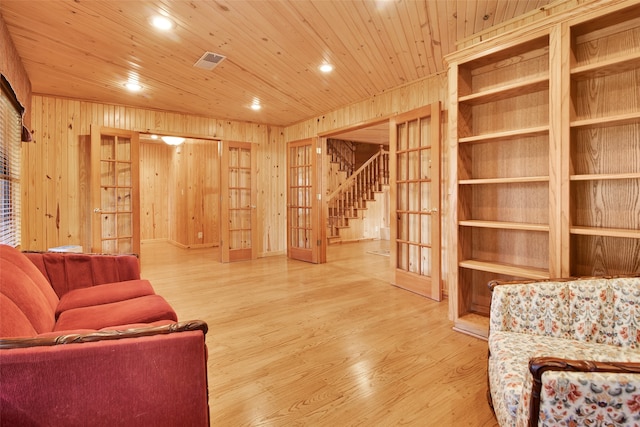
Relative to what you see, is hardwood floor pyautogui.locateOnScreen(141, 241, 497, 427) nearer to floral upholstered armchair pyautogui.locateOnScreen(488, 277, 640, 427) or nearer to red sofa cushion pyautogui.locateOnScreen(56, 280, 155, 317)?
floral upholstered armchair pyautogui.locateOnScreen(488, 277, 640, 427)

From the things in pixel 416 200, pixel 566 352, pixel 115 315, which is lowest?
pixel 566 352

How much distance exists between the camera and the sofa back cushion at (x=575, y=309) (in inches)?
62.8

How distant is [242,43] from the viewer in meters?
2.87

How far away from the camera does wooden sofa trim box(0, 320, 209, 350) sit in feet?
3.13

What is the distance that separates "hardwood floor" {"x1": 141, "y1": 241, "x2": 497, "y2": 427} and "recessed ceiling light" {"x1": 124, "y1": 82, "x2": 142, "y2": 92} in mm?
2490

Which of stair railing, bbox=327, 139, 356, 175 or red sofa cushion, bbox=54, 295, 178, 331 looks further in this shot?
stair railing, bbox=327, 139, 356, 175

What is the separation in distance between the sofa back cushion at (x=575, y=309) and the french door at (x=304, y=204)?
3.78 m

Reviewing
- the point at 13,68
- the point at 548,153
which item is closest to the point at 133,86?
the point at 13,68

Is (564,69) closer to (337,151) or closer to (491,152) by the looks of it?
(491,152)

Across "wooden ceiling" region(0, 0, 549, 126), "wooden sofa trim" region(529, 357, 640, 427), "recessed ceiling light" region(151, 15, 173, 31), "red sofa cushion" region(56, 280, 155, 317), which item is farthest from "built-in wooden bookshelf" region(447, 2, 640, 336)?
"red sofa cushion" region(56, 280, 155, 317)

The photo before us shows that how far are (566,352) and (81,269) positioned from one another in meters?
3.09

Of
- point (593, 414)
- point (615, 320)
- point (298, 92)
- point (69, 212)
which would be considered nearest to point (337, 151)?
point (298, 92)

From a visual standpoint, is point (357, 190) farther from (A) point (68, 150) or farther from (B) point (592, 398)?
(B) point (592, 398)

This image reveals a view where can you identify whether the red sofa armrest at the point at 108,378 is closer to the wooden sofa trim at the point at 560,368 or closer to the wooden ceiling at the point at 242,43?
the wooden sofa trim at the point at 560,368
